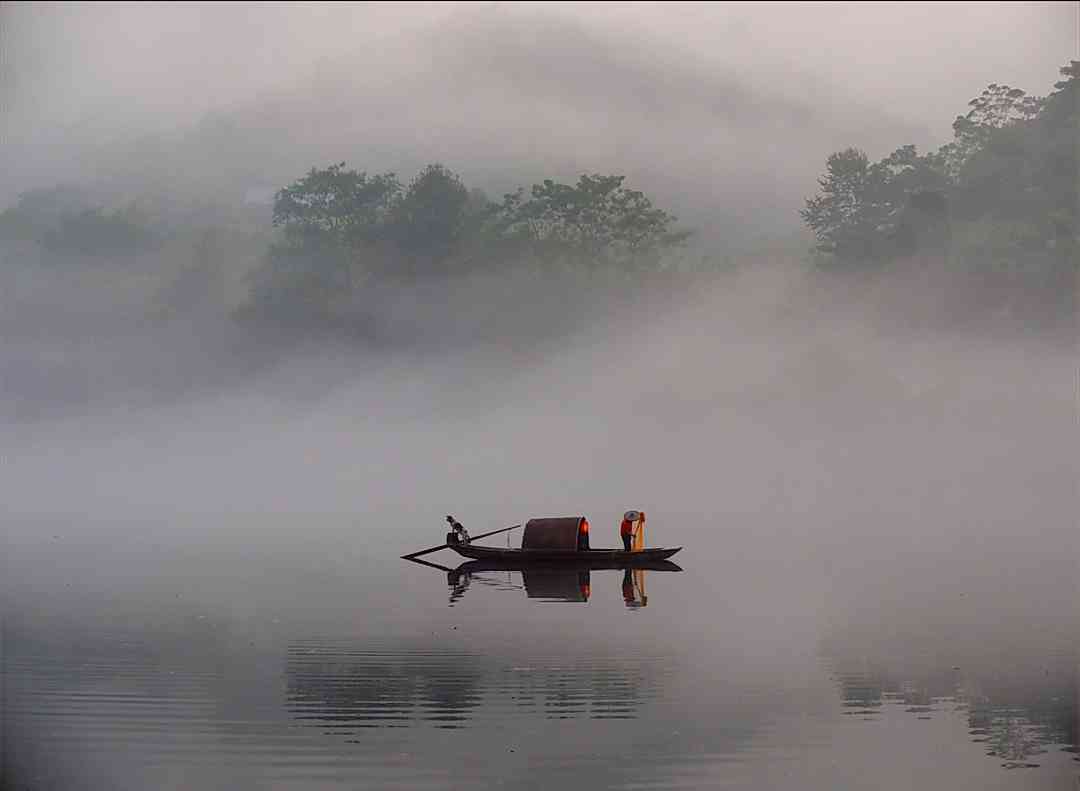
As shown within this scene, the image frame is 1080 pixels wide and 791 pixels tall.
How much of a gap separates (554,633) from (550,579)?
43.5ft

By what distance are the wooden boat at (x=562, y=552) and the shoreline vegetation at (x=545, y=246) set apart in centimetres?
7929

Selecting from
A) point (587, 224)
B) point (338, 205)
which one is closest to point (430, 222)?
point (338, 205)

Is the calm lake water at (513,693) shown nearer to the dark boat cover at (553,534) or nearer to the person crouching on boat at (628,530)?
the dark boat cover at (553,534)

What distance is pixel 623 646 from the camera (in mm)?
31141

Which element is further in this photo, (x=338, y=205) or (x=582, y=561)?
(x=338, y=205)

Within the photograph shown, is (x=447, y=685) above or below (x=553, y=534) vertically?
below

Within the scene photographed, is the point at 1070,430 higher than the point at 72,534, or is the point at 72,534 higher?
the point at 1070,430

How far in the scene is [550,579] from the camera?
46.2 meters

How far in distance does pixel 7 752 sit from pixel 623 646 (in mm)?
13443

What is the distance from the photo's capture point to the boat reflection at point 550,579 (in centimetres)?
4116

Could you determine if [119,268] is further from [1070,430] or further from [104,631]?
[104,631]

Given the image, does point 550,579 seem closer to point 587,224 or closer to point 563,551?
point 563,551

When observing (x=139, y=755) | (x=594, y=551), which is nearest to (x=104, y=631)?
(x=139, y=755)

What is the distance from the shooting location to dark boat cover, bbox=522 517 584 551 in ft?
158
